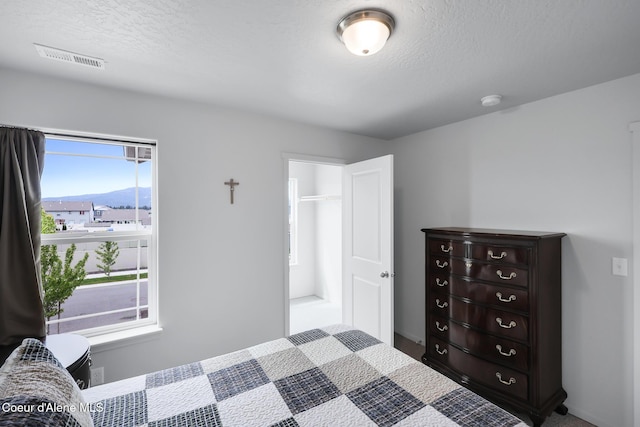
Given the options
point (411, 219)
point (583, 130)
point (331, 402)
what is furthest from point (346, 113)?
point (331, 402)

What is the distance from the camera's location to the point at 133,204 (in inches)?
93.1

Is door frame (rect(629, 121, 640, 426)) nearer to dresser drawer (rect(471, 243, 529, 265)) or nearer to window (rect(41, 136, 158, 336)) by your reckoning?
dresser drawer (rect(471, 243, 529, 265))

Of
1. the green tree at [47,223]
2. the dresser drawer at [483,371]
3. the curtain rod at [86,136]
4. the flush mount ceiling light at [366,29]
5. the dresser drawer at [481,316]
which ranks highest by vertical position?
the flush mount ceiling light at [366,29]

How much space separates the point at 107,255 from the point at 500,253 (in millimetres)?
2921

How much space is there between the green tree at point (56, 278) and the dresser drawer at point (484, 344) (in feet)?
9.31

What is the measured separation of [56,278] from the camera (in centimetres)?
207

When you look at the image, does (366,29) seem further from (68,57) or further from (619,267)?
(619,267)

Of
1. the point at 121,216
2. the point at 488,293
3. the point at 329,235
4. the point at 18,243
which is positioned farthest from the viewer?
the point at 329,235

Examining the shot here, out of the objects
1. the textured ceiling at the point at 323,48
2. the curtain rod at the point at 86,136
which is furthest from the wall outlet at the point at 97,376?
the textured ceiling at the point at 323,48

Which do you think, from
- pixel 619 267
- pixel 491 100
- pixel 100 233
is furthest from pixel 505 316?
pixel 100 233

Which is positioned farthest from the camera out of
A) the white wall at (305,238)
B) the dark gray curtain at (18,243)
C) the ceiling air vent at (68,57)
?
the white wall at (305,238)

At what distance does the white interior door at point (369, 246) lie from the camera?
284 cm

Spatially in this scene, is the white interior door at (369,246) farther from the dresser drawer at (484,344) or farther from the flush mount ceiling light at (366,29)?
the flush mount ceiling light at (366,29)

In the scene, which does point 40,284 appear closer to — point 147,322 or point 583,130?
point 147,322
